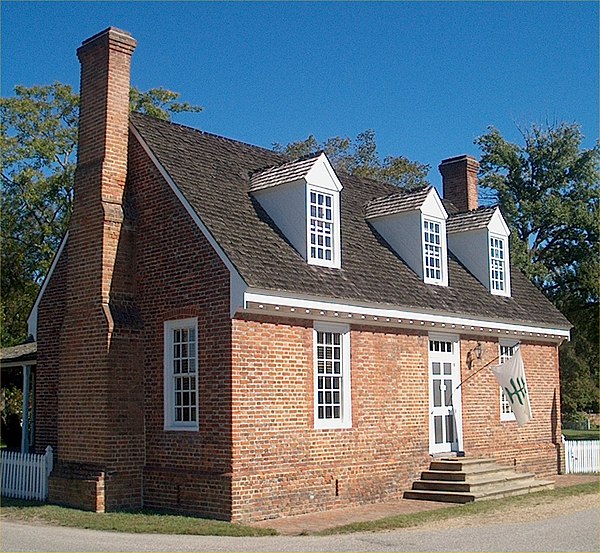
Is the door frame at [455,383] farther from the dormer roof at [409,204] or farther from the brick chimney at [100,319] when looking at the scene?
the brick chimney at [100,319]

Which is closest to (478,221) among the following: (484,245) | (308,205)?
(484,245)

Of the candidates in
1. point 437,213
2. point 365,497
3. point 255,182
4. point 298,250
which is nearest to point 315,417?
point 365,497

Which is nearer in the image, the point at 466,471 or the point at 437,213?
the point at 466,471

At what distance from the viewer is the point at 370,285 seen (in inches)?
707

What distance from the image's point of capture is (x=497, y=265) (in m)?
23.4

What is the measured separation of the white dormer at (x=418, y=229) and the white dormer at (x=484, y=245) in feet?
7.84

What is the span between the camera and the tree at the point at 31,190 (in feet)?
123

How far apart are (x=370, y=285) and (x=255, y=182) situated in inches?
136

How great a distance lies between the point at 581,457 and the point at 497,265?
6482 mm

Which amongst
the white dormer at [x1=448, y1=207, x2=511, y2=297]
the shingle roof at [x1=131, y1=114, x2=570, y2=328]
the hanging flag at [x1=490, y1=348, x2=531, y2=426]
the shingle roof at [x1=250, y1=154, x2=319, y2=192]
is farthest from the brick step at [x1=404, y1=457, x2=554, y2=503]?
the shingle roof at [x1=250, y1=154, x2=319, y2=192]

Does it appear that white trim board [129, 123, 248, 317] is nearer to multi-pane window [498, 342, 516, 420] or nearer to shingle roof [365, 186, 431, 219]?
shingle roof [365, 186, 431, 219]

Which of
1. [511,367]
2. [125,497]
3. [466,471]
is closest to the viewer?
[125,497]

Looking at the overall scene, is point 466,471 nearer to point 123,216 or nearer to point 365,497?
point 365,497

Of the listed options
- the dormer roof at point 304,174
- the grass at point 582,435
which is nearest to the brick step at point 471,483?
the dormer roof at point 304,174
